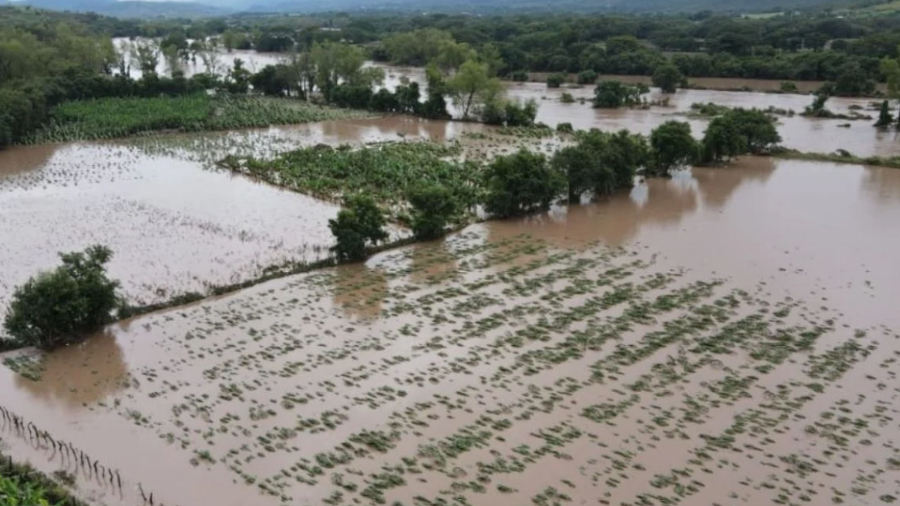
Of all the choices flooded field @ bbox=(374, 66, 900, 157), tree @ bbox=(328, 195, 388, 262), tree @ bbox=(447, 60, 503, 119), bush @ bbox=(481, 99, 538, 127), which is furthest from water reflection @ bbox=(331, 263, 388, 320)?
tree @ bbox=(447, 60, 503, 119)

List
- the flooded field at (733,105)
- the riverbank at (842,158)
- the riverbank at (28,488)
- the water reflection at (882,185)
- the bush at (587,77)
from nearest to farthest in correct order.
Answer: the riverbank at (28,488) → the water reflection at (882,185) → the riverbank at (842,158) → the flooded field at (733,105) → the bush at (587,77)

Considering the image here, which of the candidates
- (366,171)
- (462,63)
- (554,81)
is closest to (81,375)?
(366,171)

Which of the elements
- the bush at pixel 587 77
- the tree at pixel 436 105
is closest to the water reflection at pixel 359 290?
the tree at pixel 436 105

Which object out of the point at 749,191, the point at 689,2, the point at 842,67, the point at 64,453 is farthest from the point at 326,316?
the point at 689,2

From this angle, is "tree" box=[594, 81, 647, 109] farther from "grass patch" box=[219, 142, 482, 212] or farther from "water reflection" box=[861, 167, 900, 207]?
"water reflection" box=[861, 167, 900, 207]

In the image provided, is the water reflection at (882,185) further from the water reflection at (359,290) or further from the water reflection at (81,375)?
the water reflection at (81,375)

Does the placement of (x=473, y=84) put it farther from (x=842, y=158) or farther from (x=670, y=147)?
(x=842, y=158)
